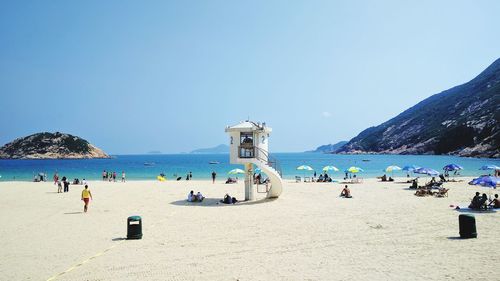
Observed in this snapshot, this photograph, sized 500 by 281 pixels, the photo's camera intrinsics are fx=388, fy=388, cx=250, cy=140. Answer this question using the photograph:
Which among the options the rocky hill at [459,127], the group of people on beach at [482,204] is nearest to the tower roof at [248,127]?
the group of people on beach at [482,204]

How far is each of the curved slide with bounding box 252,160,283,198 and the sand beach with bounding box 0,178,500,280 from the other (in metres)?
2.29

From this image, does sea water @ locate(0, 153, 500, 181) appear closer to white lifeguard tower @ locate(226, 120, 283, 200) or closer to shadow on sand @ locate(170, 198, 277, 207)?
shadow on sand @ locate(170, 198, 277, 207)

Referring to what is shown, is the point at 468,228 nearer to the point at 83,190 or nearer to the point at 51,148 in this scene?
the point at 83,190

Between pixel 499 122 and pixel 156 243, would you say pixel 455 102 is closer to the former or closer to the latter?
pixel 499 122

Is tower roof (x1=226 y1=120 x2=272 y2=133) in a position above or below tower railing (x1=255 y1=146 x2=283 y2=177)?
above

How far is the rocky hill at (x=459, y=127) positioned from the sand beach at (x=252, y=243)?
354 ft

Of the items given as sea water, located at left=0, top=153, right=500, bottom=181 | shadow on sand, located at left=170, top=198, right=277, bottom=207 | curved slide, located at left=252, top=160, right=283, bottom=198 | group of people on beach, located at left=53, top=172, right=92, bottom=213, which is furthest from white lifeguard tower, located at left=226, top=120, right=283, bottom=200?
sea water, located at left=0, top=153, right=500, bottom=181

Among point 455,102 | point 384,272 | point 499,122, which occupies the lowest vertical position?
point 384,272

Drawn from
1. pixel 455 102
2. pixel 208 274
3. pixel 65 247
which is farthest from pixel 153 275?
pixel 455 102

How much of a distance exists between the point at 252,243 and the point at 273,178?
12080 millimetres

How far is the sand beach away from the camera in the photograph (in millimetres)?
9742

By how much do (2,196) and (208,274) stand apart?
2708 centimetres

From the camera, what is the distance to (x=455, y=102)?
17988cm

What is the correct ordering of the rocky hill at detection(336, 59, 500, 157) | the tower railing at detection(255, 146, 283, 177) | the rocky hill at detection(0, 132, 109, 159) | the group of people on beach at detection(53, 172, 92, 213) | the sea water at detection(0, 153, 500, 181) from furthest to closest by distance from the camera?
1. the rocky hill at detection(0, 132, 109, 159)
2. the rocky hill at detection(336, 59, 500, 157)
3. the sea water at detection(0, 153, 500, 181)
4. the tower railing at detection(255, 146, 283, 177)
5. the group of people on beach at detection(53, 172, 92, 213)
